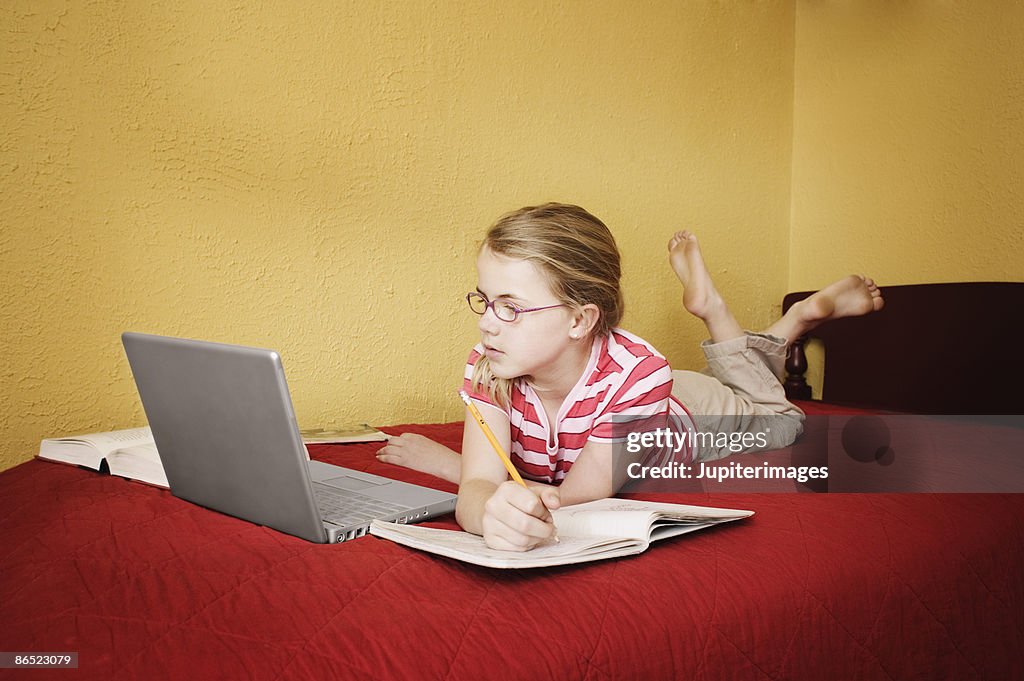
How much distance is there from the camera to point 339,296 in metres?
1.52

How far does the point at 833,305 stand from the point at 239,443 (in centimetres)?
136

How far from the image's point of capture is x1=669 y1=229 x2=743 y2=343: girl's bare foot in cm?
154

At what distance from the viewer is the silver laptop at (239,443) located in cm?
67

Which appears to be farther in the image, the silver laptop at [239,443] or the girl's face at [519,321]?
the girl's face at [519,321]

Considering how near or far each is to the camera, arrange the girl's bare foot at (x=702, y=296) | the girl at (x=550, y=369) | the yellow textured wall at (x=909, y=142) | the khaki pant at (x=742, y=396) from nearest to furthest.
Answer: the girl at (x=550, y=369), the khaki pant at (x=742, y=396), the girl's bare foot at (x=702, y=296), the yellow textured wall at (x=909, y=142)

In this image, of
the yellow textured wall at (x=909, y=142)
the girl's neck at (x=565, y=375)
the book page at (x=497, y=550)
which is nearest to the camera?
the book page at (x=497, y=550)

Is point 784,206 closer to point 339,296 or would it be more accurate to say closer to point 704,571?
point 339,296

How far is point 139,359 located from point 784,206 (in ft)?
6.56

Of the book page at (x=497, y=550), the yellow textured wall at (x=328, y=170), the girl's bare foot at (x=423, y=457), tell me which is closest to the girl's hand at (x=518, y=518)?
the book page at (x=497, y=550)

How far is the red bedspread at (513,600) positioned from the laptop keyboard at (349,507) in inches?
2.6

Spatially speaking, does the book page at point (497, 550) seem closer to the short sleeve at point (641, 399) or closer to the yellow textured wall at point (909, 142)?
the short sleeve at point (641, 399)

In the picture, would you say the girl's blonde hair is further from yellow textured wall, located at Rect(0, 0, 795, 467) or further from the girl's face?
yellow textured wall, located at Rect(0, 0, 795, 467)

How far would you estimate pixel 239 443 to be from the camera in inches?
28.5

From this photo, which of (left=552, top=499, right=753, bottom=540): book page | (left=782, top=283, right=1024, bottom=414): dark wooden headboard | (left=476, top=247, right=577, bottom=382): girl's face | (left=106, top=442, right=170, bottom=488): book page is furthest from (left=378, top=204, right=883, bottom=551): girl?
(left=782, top=283, right=1024, bottom=414): dark wooden headboard
